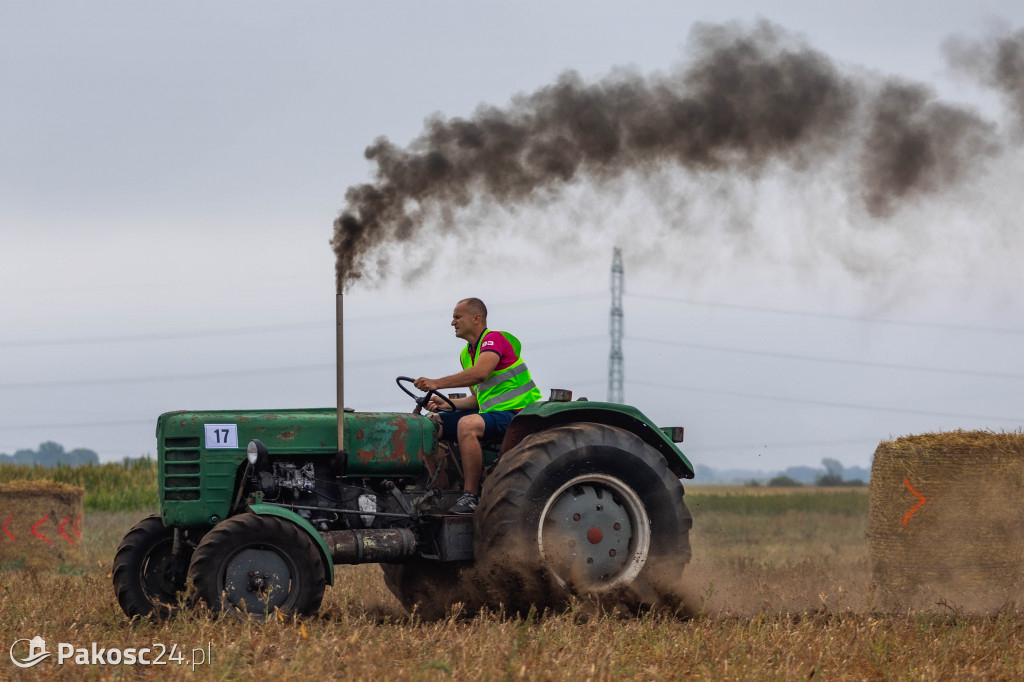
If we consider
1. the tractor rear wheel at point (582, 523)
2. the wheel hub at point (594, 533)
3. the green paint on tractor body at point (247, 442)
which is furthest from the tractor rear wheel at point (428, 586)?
the green paint on tractor body at point (247, 442)

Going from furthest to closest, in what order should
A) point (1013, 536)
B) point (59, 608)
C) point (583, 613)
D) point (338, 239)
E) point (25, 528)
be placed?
1. point (25, 528)
2. point (1013, 536)
3. point (338, 239)
4. point (59, 608)
5. point (583, 613)

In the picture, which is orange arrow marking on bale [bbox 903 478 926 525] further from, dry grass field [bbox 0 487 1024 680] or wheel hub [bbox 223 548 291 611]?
wheel hub [bbox 223 548 291 611]

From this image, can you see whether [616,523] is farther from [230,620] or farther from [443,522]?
[230,620]

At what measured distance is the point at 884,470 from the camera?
10.8 metres

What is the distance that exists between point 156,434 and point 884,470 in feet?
21.5

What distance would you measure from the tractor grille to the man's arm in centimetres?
147

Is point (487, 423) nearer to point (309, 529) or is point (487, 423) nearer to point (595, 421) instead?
point (595, 421)

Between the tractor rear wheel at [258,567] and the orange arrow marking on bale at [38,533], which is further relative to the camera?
the orange arrow marking on bale at [38,533]

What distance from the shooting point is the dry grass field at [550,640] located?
17.8 feet

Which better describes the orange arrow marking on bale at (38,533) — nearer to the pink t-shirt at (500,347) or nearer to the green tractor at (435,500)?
the green tractor at (435,500)

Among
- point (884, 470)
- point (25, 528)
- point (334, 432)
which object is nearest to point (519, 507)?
point (334, 432)

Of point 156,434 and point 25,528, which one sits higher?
point 156,434

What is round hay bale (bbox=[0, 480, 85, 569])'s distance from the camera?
1468 cm

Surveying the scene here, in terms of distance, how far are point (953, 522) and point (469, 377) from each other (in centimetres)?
517
